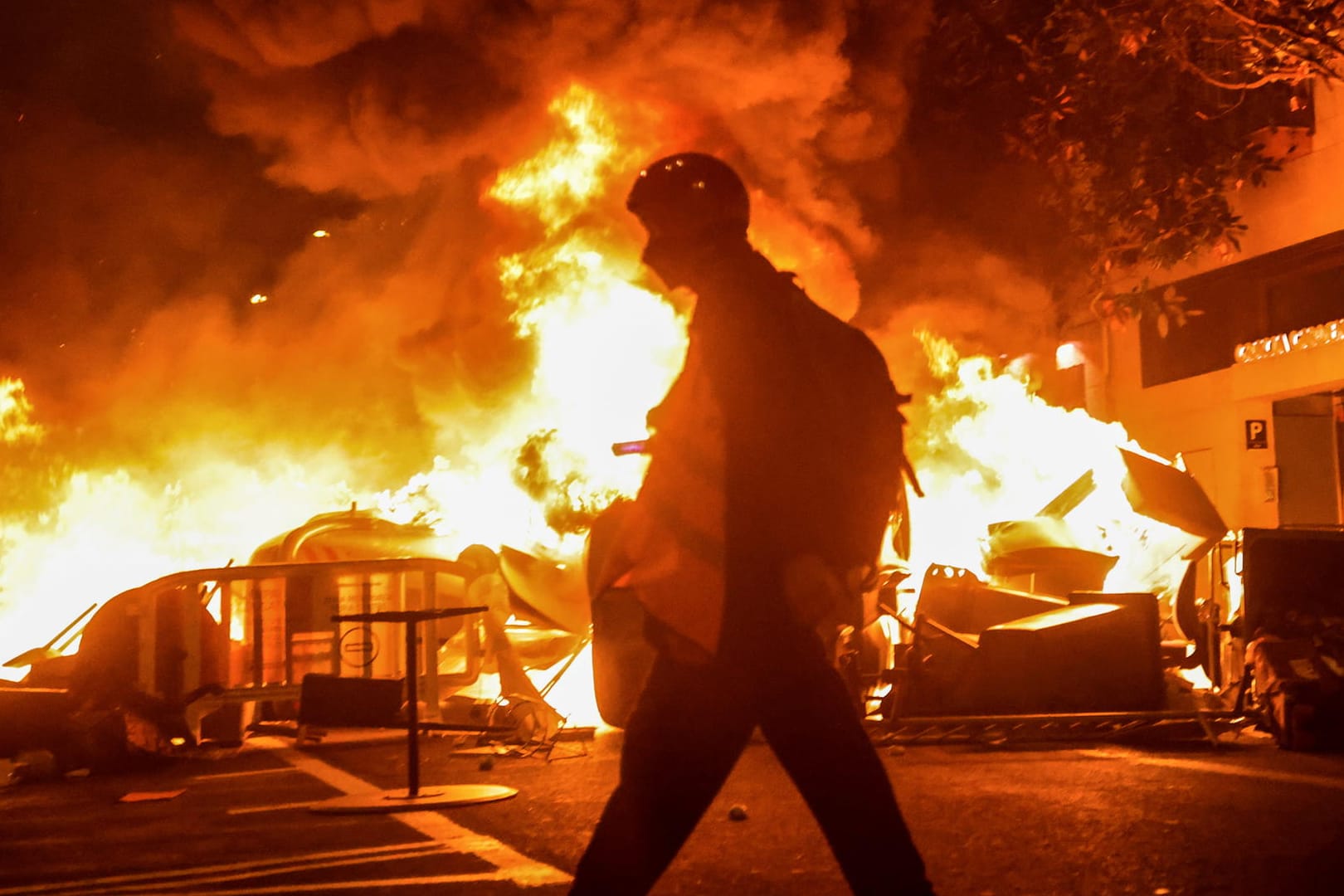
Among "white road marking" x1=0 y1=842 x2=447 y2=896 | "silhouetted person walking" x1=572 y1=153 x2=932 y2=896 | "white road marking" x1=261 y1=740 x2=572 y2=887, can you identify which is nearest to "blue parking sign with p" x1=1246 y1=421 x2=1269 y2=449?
"white road marking" x1=261 y1=740 x2=572 y2=887

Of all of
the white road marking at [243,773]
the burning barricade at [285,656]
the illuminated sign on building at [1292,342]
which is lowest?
→ the white road marking at [243,773]

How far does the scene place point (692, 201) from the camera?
318 centimetres

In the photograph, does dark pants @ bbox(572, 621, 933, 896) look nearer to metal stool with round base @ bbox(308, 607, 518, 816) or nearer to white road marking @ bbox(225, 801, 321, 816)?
metal stool with round base @ bbox(308, 607, 518, 816)

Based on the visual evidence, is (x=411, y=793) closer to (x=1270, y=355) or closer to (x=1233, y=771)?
(x=1233, y=771)

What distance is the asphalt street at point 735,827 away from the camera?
4.79 meters

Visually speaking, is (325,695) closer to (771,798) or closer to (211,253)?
(771,798)

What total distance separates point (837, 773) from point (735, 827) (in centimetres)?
316

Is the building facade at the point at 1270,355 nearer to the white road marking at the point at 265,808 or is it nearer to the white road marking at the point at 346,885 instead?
the white road marking at the point at 265,808

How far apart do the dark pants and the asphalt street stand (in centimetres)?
179

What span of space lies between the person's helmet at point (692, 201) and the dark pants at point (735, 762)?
2.85 feet

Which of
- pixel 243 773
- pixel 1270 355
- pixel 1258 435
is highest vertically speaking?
pixel 1270 355

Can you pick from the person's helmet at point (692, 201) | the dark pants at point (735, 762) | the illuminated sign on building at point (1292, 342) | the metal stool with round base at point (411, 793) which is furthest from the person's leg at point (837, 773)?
the illuminated sign on building at point (1292, 342)

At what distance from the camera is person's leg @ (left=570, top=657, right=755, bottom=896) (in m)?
2.88

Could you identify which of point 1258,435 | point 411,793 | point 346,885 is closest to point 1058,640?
point 411,793
